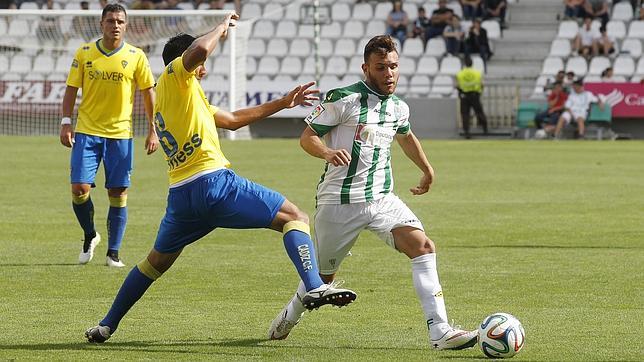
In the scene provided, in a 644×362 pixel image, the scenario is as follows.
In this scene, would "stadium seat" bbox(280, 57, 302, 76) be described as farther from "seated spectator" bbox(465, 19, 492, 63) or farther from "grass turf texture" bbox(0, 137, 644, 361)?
"grass turf texture" bbox(0, 137, 644, 361)

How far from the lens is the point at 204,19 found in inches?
1313

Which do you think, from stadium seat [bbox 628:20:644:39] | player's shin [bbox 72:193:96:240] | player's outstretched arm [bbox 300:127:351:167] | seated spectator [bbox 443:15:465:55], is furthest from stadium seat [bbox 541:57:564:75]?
player's outstretched arm [bbox 300:127:351:167]

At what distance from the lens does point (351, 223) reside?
7383mm

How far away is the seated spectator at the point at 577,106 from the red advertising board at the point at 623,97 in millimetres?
246

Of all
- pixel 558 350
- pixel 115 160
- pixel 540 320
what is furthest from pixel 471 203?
pixel 558 350

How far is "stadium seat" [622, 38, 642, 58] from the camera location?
3503cm

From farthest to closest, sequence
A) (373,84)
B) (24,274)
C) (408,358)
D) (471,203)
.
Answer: (471,203) < (24,274) < (373,84) < (408,358)

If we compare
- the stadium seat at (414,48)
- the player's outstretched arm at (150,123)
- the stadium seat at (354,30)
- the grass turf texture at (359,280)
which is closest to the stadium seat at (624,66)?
the stadium seat at (414,48)

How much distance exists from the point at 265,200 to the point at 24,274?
4080mm

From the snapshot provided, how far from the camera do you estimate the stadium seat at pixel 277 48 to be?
37.8 m

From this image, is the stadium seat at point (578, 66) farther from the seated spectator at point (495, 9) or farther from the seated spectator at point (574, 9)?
the seated spectator at point (495, 9)

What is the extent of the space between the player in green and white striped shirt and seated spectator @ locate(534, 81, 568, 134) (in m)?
25.8

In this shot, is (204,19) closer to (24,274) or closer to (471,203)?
(471,203)

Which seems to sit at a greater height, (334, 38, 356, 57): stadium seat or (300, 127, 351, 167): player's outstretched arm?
(300, 127, 351, 167): player's outstretched arm
